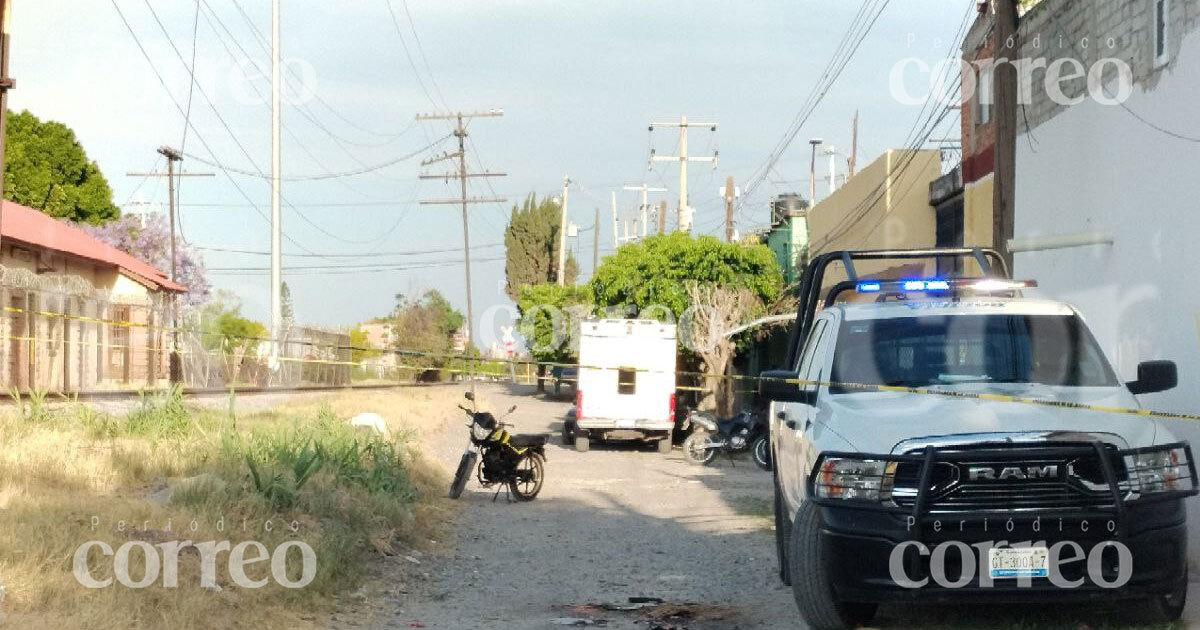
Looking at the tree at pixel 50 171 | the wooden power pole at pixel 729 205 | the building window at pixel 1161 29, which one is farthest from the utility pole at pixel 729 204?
the building window at pixel 1161 29

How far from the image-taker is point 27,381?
1105 inches

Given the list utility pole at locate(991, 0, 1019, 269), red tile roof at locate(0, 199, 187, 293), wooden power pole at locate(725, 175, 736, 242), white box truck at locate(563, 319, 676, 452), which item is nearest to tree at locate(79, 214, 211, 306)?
red tile roof at locate(0, 199, 187, 293)

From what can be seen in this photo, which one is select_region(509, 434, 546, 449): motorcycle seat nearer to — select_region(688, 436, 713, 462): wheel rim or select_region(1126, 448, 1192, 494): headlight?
select_region(688, 436, 713, 462): wheel rim

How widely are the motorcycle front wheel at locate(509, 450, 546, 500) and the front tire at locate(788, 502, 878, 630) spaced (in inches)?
401

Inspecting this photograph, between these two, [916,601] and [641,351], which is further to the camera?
[641,351]

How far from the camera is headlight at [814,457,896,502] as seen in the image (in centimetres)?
654

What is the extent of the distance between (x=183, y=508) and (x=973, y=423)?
5.70m

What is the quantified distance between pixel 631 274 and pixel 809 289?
83.7 feet

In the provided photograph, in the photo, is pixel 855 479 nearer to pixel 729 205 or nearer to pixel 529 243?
pixel 729 205

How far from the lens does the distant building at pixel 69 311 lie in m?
27.3

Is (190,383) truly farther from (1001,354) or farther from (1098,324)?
(1001,354)

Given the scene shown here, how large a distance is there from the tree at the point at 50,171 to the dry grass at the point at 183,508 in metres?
36.2

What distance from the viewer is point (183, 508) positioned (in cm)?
935

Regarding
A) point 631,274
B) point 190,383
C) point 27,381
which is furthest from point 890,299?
point 190,383
